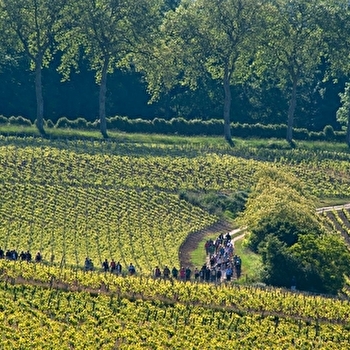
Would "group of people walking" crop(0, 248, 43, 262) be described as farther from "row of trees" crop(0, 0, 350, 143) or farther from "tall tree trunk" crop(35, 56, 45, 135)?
"tall tree trunk" crop(35, 56, 45, 135)

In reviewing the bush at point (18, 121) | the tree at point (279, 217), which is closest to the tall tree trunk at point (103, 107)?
the bush at point (18, 121)

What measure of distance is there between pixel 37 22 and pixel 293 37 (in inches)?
1037

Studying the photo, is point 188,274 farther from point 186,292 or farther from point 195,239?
point 195,239

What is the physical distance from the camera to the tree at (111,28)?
12044cm

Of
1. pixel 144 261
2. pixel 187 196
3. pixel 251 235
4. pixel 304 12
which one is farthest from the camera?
pixel 304 12

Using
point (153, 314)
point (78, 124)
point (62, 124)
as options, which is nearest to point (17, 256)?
point (153, 314)

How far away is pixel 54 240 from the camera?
84250 mm

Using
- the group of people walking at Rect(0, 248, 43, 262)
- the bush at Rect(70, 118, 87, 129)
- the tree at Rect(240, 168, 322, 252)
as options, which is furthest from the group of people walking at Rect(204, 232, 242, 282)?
the bush at Rect(70, 118, 87, 129)

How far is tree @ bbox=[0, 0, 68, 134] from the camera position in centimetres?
11881

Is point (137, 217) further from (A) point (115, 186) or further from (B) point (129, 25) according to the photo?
(B) point (129, 25)

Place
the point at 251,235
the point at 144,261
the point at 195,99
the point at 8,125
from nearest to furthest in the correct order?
the point at 144,261
the point at 251,235
the point at 8,125
the point at 195,99

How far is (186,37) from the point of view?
126812 millimetres

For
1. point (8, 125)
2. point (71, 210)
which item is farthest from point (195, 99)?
point (71, 210)

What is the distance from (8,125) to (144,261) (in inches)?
1628
